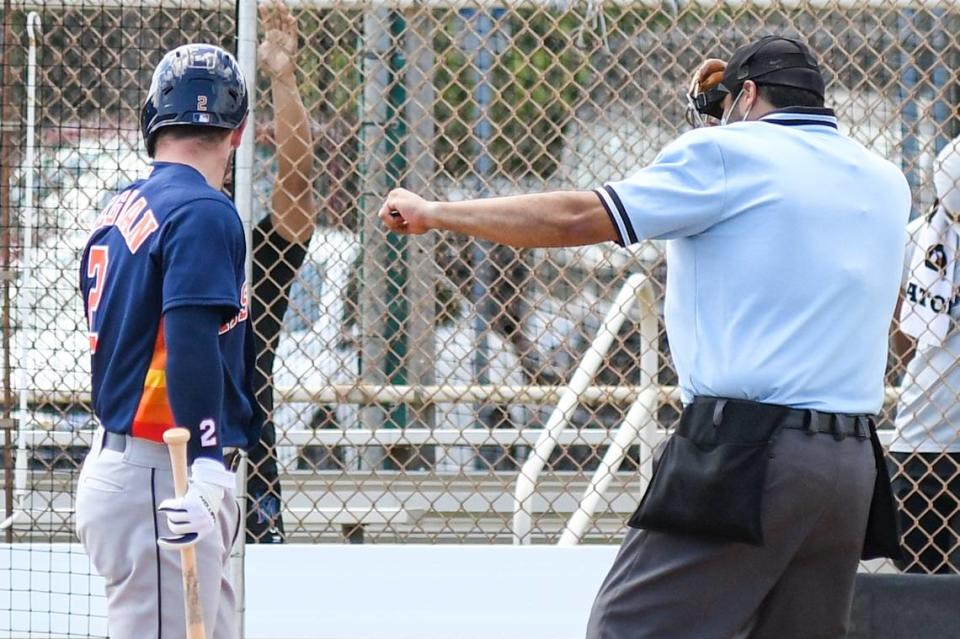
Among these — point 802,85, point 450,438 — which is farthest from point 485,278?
point 802,85

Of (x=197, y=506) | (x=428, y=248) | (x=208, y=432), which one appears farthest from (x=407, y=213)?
(x=428, y=248)

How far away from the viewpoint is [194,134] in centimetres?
313

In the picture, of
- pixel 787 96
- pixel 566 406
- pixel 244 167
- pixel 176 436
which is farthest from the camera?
pixel 566 406

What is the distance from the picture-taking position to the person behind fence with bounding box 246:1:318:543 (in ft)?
14.9

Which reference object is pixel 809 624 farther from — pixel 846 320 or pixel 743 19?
pixel 743 19

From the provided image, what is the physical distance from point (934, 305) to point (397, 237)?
2078 millimetres

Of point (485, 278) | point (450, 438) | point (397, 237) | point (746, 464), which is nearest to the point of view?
point (746, 464)

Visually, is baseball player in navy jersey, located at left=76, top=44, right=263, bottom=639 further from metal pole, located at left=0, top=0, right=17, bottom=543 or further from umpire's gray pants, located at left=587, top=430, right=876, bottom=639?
metal pole, located at left=0, top=0, right=17, bottom=543

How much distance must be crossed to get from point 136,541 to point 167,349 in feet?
1.56

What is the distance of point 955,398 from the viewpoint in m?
4.82

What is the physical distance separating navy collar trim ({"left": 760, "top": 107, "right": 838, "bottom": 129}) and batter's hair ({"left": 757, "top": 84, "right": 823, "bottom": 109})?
0.02 metres

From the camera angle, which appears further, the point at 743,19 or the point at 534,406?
the point at 534,406

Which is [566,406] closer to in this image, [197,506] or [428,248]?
[428,248]

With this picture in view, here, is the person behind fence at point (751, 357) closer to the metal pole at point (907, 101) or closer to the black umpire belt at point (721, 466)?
the black umpire belt at point (721, 466)
